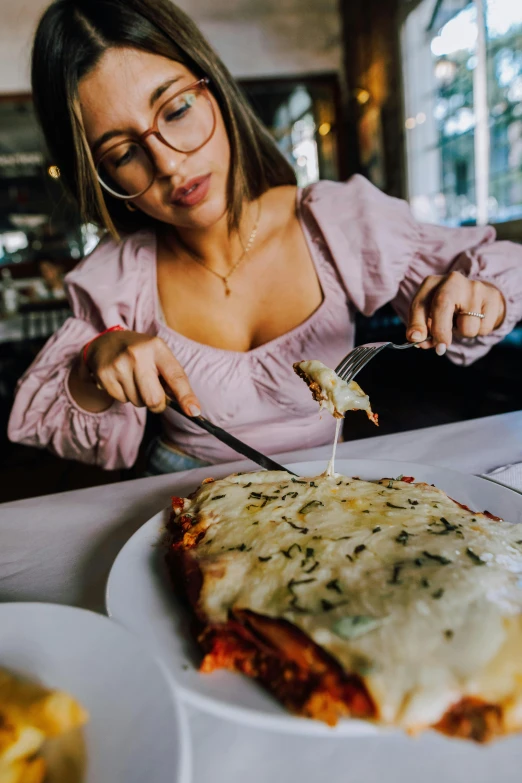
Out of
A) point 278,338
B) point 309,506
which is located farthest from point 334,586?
point 278,338

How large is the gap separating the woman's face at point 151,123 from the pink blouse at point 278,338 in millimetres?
263

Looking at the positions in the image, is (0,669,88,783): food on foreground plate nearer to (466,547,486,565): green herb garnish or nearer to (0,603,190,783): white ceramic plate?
(0,603,190,783): white ceramic plate

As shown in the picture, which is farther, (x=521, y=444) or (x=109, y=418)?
(x=109, y=418)

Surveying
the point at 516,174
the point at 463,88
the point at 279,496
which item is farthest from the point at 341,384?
the point at 463,88

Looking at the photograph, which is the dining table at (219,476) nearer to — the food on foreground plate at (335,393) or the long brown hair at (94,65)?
the food on foreground plate at (335,393)

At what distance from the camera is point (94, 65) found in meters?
1.01

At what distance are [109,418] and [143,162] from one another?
1.85 ft

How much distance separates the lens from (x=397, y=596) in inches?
15.6

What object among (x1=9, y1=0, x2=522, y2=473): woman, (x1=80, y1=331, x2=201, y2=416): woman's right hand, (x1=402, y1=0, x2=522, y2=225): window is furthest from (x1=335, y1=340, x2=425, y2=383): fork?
(x1=402, y1=0, x2=522, y2=225): window

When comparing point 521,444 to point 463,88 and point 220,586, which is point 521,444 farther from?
point 463,88

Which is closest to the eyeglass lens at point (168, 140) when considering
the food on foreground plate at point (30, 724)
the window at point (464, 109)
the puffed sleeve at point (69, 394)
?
the puffed sleeve at point (69, 394)

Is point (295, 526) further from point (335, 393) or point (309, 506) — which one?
point (335, 393)

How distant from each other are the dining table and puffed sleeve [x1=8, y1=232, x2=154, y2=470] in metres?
0.34

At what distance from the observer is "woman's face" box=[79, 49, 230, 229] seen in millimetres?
1009
